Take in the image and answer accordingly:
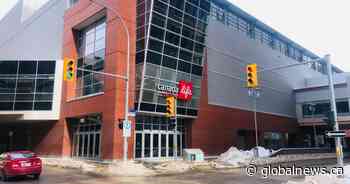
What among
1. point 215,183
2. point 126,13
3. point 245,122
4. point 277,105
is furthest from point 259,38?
point 215,183

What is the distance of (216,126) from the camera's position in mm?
35219

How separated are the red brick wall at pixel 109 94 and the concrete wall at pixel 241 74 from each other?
1204cm

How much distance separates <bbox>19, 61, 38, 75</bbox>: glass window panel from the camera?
3416 cm

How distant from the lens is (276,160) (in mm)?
32938

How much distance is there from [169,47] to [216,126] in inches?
446

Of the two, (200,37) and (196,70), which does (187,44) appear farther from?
(196,70)

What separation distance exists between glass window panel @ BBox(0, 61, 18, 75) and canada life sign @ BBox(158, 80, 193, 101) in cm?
1756

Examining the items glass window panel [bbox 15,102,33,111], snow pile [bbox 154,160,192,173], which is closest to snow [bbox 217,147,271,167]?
snow pile [bbox 154,160,192,173]

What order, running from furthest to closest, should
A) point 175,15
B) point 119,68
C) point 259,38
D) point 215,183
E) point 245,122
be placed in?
point 259,38 → point 245,122 → point 175,15 → point 119,68 → point 215,183

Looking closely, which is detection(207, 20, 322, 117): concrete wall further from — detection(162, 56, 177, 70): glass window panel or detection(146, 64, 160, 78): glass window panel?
detection(146, 64, 160, 78): glass window panel

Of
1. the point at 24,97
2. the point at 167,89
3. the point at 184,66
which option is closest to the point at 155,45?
the point at 167,89

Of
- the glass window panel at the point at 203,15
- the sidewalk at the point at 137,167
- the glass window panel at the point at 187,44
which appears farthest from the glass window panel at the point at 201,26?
the sidewalk at the point at 137,167

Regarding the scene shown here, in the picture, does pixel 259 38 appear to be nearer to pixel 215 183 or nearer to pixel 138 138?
pixel 138 138

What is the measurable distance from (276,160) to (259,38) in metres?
22.6
